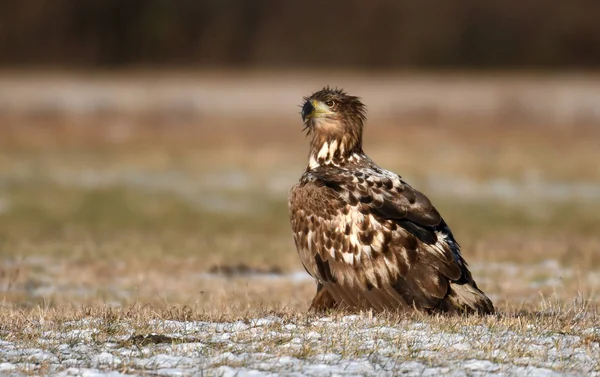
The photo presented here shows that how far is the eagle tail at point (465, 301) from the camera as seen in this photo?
8.91 metres

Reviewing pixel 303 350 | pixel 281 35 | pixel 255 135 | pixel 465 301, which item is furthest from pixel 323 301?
pixel 281 35

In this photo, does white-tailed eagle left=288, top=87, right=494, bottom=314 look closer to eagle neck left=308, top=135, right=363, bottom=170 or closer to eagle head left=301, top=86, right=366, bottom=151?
eagle neck left=308, top=135, right=363, bottom=170

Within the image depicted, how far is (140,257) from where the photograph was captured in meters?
16.1

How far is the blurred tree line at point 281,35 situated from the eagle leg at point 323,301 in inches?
1277

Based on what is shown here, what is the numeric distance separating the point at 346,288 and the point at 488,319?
4.01 feet

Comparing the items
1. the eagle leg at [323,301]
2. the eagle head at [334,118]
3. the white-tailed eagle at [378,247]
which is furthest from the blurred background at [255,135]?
the eagle head at [334,118]

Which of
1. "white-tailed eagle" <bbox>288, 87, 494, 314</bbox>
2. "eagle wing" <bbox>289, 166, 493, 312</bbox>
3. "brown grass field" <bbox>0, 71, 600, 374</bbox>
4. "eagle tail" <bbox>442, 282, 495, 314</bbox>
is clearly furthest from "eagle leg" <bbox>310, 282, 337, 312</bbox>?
"eagle tail" <bbox>442, 282, 495, 314</bbox>

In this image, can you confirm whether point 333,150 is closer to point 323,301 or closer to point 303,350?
point 323,301

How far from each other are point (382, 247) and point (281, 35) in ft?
110

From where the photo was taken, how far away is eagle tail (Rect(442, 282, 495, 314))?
29.2ft

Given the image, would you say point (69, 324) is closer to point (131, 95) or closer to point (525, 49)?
point (131, 95)

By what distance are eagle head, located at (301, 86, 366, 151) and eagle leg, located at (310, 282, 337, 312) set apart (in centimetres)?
134

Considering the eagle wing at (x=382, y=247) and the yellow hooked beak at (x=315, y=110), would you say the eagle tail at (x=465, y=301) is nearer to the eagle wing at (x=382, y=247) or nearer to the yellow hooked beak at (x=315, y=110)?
the eagle wing at (x=382, y=247)

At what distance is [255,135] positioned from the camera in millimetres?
31875
